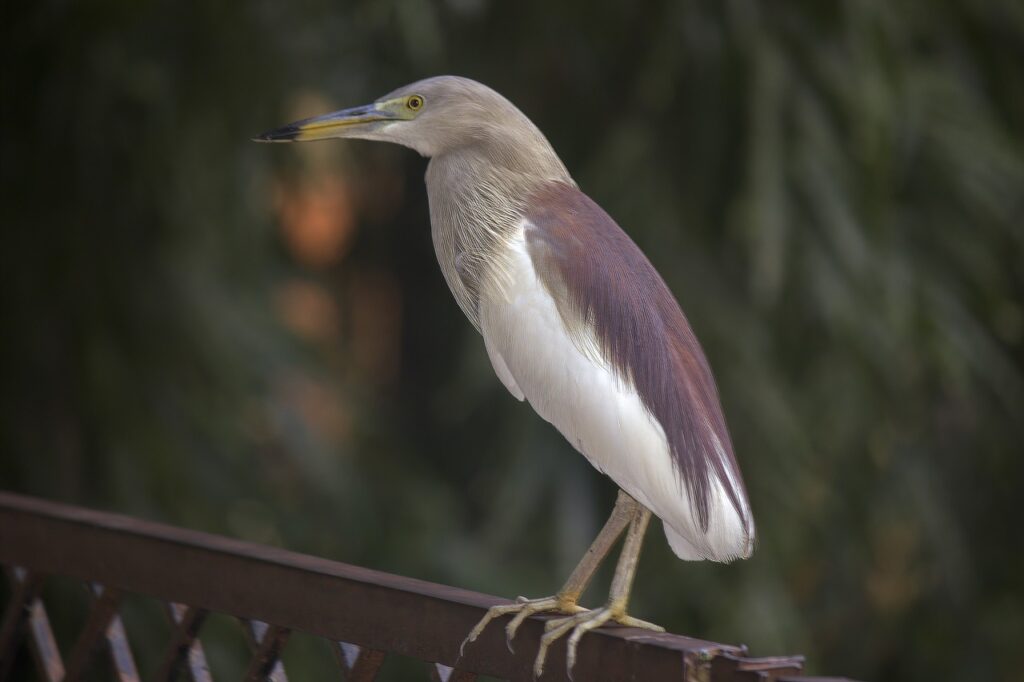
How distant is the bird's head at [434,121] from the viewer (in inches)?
41.8

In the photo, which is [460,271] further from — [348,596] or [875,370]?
[875,370]

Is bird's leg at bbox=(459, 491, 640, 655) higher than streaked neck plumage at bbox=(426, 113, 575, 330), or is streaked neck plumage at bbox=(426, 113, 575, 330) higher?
streaked neck plumage at bbox=(426, 113, 575, 330)

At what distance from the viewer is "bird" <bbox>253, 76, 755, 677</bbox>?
37.6 inches

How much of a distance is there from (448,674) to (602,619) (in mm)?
128

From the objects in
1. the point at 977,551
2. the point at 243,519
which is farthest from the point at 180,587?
the point at 977,551

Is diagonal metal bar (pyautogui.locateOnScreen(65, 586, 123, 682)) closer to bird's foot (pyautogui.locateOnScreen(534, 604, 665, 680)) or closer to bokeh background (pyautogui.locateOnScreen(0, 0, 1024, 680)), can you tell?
bird's foot (pyautogui.locateOnScreen(534, 604, 665, 680))

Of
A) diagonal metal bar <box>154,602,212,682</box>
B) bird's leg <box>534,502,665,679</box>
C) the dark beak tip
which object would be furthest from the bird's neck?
diagonal metal bar <box>154,602,212,682</box>

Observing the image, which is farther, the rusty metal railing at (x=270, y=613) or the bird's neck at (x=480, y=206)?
the bird's neck at (x=480, y=206)

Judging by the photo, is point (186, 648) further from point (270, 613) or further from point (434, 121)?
point (434, 121)

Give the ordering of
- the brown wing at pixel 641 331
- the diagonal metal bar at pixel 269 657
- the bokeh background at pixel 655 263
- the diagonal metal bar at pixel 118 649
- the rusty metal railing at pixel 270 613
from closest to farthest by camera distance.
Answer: the rusty metal railing at pixel 270 613 < the brown wing at pixel 641 331 < the diagonal metal bar at pixel 269 657 < the diagonal metal bar at pixel 118 649 < the bokeh background at pixel 655 263

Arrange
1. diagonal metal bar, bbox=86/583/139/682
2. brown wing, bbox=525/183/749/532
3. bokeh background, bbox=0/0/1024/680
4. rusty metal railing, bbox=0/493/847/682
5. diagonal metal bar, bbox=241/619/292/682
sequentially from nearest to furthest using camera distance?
1. rusty metal railing, bbox=0/493/847/682
2. brown wing, bbox=525/183/749/532
3. diagonal metal bar, bbox=241/619/292/682
4. diagonal metal bar, bbox=86/583/139/682
5. bokeh background, bbox=0/0/1024/680

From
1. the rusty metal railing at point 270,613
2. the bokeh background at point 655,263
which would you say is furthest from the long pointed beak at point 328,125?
the bokeh background at point 655,263

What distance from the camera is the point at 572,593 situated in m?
0.97

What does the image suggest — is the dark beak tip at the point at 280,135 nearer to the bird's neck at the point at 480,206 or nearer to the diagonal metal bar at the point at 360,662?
the bird's neck at the point at 480,206
